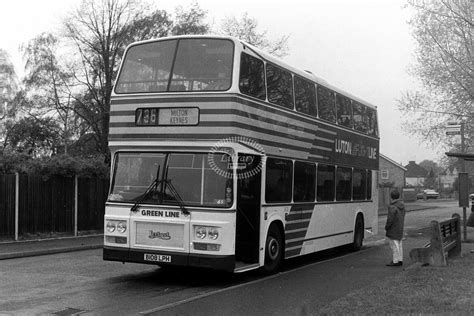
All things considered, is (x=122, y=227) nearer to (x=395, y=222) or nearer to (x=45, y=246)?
(x=395, y=222)

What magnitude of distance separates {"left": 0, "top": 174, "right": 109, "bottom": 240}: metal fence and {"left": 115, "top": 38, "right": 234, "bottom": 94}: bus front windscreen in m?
8.30

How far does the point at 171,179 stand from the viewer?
30.9 feet

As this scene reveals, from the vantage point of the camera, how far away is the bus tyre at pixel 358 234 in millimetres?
15883

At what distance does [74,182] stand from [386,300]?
45.0ft

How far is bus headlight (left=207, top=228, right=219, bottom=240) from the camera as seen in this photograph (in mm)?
9006

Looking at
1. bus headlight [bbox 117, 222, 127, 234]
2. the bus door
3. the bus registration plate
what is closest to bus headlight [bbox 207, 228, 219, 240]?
the bus registration plate

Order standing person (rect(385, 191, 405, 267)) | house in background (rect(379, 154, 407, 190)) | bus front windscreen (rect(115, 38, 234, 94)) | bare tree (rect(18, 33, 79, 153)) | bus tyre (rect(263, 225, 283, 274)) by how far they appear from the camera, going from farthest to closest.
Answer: house in background (rect(379, 154, 407, 190))
bare tree (rect(18, 33, 79, 153))
standing person (rect(385, 191, 405, 267))
bus tyre (rect(263, 225, 283, 274))
bus front windscreen (rect(115, 38, 234, 94))

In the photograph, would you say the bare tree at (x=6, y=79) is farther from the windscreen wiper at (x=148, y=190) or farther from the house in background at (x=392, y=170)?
the house in background at (x=392, y=170)

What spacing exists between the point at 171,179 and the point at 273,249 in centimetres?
275

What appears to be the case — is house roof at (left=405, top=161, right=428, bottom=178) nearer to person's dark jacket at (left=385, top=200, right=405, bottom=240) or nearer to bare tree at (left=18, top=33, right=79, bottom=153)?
bare tree at (left=18, top=33, right=79, bottom=153)

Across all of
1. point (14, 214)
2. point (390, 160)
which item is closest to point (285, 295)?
point (14, 214)

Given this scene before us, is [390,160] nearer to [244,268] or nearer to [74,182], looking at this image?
[74,182]

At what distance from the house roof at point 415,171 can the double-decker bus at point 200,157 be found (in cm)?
12354

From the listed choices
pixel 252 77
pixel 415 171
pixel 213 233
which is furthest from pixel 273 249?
pixel 415 171
